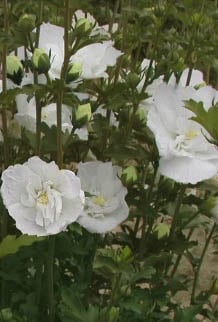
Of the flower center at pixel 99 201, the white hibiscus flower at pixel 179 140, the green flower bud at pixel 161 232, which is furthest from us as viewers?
the green flower bud at pixel 161 232

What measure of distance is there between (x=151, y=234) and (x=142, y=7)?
1.60 feet

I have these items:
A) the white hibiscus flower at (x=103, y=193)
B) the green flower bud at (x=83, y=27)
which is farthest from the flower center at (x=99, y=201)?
the green flower bud at (x=83, y=27)

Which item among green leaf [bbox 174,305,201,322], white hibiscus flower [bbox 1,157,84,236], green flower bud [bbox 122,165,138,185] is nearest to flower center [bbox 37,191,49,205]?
white hibiscus flower [bbox 1,157,84,236]

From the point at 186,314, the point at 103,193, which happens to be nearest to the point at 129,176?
the point at 103,193

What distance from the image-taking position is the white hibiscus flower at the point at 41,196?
1.29 m

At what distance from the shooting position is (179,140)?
1.43 meters

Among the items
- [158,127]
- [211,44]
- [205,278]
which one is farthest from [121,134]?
[205,278]

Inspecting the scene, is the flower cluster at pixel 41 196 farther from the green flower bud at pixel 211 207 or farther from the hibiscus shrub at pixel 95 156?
the green flower bud at pixel 211 207

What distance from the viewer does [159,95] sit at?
1.44 meters

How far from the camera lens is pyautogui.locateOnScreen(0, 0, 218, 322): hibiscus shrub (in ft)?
4.30

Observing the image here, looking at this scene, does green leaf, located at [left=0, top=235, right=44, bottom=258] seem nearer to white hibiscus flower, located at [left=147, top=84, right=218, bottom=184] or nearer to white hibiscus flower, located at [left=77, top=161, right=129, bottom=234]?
white hibiscus flower, located at [left=77, top=161, right=129, bottom=234]

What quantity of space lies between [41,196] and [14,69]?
0.24 metres

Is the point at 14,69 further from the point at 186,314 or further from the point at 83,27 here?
the point at 186,314

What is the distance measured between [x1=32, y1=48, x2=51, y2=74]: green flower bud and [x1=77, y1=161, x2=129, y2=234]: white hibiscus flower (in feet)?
0.91
